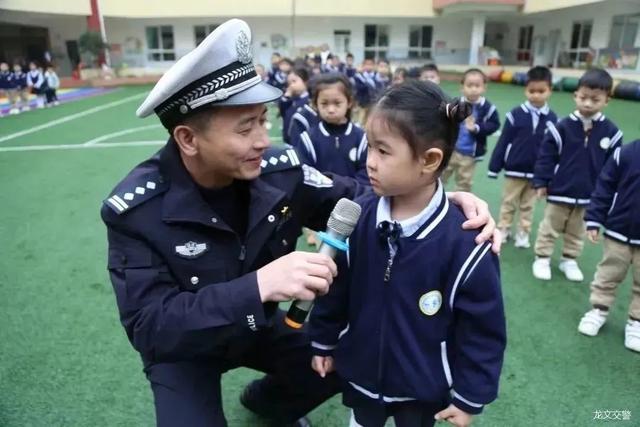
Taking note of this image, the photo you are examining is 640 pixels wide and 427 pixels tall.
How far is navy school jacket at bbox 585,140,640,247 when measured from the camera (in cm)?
285

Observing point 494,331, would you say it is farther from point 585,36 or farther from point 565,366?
point 585,36

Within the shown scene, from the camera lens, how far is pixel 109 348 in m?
3.06

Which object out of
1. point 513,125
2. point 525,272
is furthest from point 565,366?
point 513,125

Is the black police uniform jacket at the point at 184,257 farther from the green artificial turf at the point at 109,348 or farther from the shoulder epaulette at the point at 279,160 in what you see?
the green artificial turf at the point at 109,348

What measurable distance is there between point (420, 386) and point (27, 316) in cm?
305

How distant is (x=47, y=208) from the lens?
587 centimetres

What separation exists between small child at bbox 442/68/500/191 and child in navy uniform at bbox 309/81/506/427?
12.0 ft

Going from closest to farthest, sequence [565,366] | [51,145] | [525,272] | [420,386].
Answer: [420,386]
[565,366]
[525,272]
[51,145]

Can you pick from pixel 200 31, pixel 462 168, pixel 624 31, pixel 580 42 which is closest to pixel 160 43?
pixel 200 31

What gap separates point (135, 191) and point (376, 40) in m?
28.8

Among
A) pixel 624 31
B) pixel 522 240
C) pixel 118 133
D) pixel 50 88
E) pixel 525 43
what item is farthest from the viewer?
pixel 525 43

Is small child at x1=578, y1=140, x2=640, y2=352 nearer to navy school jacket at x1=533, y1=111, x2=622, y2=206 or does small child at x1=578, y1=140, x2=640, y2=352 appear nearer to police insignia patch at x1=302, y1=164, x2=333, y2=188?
navy school jacket at x1=533, y1=111, x2=622, y2=206

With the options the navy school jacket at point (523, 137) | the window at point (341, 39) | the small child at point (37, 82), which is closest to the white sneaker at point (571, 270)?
the navy school jacket at point (523, 137)

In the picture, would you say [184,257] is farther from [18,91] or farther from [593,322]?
[18,91]
